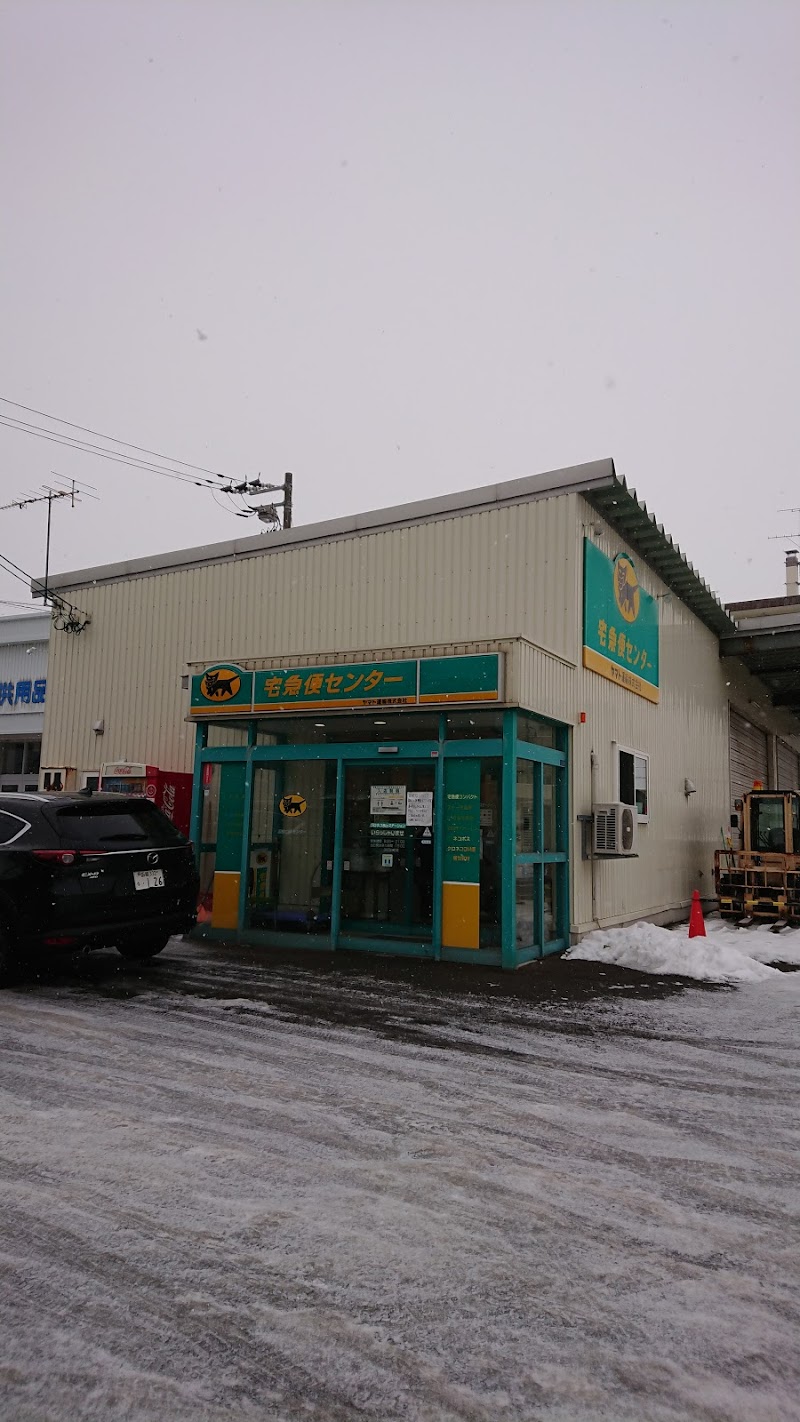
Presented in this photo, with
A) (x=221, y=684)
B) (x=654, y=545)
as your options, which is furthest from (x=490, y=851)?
(x=654, y=545)

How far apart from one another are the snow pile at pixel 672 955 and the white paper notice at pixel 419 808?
2185 mm

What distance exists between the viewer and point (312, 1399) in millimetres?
2355

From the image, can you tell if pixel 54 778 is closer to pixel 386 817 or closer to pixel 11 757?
pixel 386 817

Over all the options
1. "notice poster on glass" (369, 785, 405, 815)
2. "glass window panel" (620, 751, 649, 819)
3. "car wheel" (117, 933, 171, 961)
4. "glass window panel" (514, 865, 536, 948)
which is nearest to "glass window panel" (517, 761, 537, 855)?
"glass window panel" (514, 865, 536, 948)

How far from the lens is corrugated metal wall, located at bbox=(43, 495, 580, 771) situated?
37.1 feet

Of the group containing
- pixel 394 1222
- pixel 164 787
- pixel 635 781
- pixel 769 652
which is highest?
pixel 769 652

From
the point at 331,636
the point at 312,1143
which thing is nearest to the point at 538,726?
the point at 331,636

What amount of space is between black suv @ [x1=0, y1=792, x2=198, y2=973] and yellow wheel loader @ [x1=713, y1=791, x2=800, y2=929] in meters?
9.55

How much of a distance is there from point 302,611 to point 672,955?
22.7 ft

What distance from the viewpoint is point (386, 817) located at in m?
9.95

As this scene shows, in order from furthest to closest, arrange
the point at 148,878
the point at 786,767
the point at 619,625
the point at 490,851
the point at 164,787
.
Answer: the point at 786,767 → the point at 164,787 → the point at 619,625 → the point at 490,851 → the point at 148,878

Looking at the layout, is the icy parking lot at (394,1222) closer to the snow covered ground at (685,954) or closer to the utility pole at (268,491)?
the snow covered ground at (685,954)

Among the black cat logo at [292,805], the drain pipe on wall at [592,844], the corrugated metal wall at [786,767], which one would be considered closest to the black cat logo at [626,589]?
the drain pipe on wall at [592,844]

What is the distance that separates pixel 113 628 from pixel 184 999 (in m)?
9.29
